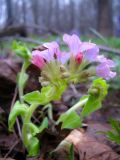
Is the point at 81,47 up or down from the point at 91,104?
up

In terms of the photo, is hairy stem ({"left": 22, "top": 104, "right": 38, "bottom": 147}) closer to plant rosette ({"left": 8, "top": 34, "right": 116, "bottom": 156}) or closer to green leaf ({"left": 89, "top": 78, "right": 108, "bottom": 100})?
plant rosette ({"left": 8, "top": 34, "right": 116, "bottom": 156})

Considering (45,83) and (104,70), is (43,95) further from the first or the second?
(104,70)

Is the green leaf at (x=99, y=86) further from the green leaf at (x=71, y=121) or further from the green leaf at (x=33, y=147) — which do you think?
the green leaf at (x=33, y=147)

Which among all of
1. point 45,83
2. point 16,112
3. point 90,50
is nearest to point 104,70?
point 90,50

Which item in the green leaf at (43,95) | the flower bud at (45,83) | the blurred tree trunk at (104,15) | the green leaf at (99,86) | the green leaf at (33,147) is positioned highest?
the flower bud at (45,83)

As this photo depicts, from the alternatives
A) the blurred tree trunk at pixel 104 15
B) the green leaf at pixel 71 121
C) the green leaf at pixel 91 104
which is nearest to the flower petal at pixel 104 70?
the green leaf at pixel 91 104

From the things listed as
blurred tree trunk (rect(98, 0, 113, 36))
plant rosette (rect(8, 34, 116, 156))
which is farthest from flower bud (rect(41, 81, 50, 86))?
blurred tree trunk (rect(98, 0, 113, 36))
